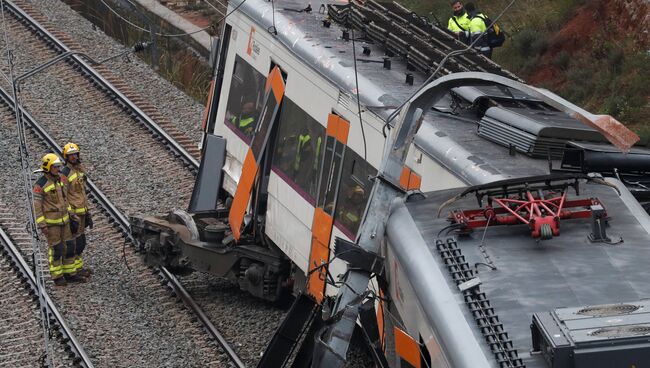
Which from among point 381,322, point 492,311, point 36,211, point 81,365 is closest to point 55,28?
point 36,211

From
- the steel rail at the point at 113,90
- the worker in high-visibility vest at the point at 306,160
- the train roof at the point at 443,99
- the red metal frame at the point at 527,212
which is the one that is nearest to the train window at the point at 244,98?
the train roof at the point at 443,99

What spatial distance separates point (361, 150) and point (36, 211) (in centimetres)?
432

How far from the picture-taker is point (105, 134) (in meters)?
18.6

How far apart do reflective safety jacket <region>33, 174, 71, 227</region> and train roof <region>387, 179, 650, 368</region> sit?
676 cm

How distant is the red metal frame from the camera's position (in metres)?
7.00

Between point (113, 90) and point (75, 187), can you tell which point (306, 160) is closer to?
point (75, 187)

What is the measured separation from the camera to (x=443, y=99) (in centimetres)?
1070

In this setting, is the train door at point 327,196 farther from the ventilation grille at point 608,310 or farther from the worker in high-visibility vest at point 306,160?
the ventilation grille at point 608,310

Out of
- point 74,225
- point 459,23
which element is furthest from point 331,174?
point 459,23

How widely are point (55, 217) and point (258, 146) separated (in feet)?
7.79

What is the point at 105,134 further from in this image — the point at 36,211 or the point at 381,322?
the point at 381,322

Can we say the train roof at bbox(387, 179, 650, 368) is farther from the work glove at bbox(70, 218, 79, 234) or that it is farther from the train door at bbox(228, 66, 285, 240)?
the work glove at bbox(70, 218, 79, 234)

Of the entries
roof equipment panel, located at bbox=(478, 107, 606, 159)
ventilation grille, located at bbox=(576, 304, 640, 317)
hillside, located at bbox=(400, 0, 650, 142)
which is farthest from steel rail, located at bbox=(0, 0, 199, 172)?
ventilation grille, located at bbox=(576, 304, 640, 317)

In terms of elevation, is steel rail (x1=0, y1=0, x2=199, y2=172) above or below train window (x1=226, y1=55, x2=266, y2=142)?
below
